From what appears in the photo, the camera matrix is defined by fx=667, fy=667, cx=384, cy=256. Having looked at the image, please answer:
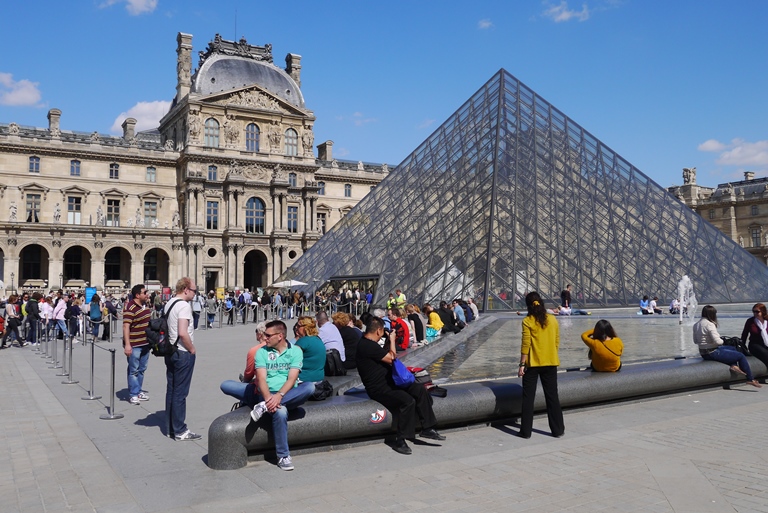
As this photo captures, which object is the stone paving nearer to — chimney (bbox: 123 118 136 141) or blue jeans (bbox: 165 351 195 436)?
blue jeans (bbox: 165 351 195 436)

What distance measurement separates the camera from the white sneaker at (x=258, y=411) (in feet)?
16.0

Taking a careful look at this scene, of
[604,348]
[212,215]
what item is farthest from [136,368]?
[212,215]

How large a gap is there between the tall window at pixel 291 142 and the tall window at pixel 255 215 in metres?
4.58

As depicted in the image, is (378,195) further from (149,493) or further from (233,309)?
→ (149,493)

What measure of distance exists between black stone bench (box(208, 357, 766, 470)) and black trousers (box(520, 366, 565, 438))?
331 millimetres

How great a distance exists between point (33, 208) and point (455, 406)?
4541 centimetres

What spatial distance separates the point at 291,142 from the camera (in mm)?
50531

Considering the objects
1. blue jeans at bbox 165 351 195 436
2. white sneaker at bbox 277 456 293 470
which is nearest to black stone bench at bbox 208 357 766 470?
white sneaker at bbox 277 456 293 470

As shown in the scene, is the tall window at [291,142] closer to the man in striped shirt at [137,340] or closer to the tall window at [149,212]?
the tall window at [149,212]

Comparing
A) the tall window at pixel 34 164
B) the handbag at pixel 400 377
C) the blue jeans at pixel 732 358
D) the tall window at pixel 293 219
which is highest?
the tall window at pixel 34 164

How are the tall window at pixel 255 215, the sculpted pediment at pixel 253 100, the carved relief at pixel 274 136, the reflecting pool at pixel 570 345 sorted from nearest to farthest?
the reflecting pool at pixel 570 345
the sculpted pediment at pixel 253 100
the tall window at pixel 255 215
the carved relief at pixel 274 136

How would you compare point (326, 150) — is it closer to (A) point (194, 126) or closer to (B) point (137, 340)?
(A) point (194, 126)

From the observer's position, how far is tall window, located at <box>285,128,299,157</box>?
165 feet

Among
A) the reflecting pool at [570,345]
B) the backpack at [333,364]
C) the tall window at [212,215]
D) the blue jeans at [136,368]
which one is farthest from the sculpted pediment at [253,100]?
the backpack at [333,364]
